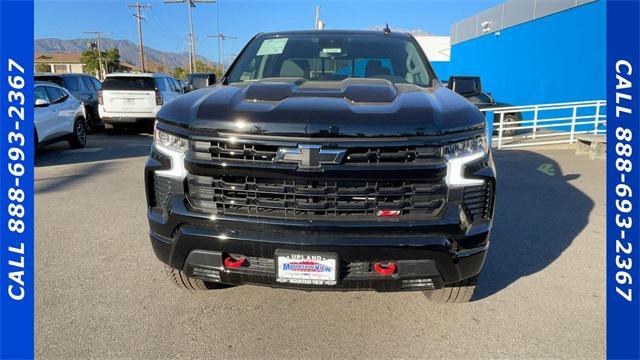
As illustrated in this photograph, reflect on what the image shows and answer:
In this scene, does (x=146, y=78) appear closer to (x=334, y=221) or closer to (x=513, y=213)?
(x=513, y=213)

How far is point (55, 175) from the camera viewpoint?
7.07 m

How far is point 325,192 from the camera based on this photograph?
7.20ft

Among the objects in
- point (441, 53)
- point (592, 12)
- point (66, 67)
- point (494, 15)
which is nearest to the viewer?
point (592, 12)

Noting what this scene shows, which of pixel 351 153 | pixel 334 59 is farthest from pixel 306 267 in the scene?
pixel 334 59

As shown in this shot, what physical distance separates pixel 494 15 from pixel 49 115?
19593mm

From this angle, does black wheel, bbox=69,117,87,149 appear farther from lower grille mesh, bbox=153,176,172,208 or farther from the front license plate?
the front license plate

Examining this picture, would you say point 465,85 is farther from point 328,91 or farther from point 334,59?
point 328,91

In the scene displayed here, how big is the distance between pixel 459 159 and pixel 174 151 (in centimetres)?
152

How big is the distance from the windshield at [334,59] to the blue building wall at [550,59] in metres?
11.8

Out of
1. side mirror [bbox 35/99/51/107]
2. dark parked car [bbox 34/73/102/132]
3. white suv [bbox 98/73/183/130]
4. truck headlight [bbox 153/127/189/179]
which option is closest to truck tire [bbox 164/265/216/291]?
truck headlight [bbox 153/127/189/179]

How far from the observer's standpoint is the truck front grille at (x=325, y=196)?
220 centimetres

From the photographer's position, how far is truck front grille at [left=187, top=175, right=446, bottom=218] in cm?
220

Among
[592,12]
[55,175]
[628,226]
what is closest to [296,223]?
[628,226]

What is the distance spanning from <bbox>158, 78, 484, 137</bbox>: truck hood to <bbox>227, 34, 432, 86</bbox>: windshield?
0.87 meters
